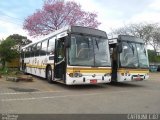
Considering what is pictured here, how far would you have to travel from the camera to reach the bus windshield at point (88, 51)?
12.4m

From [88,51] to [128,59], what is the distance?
301 cm

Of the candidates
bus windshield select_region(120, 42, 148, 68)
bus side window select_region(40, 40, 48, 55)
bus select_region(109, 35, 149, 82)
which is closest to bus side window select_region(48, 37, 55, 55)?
bus side window select_region(40, 40, 48, 55)

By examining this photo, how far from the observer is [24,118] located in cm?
671

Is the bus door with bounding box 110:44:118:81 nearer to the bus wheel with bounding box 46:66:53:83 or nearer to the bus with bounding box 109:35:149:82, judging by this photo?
the bus with bounding box 109:35:149:82

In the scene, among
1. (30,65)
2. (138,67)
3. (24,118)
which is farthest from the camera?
(30,65)

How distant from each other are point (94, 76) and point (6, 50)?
14552 millimetres

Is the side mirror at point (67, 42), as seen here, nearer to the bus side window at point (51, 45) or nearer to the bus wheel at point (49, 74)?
the bus side window at point (51, 45)

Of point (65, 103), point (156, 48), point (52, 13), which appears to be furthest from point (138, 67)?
point (156, 48)

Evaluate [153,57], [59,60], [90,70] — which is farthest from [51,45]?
[153,57]

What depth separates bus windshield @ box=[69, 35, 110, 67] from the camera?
1238 cm

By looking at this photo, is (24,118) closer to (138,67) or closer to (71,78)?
(71,78)

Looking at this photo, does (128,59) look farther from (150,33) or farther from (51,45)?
(150,33)

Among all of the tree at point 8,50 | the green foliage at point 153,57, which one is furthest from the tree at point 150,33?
the tree at point 8,50

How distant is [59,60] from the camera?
13633mm
